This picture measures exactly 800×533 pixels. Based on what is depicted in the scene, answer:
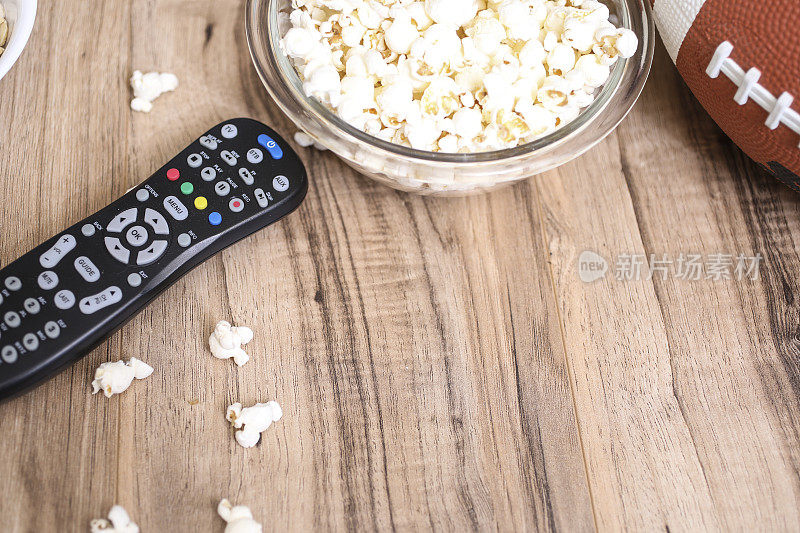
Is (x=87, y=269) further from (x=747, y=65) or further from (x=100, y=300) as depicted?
(x=747, y=65)

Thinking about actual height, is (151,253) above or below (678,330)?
above

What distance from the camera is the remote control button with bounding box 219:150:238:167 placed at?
0.64 m

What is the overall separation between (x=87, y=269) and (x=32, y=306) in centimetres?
5

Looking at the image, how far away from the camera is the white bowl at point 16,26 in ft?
1.97

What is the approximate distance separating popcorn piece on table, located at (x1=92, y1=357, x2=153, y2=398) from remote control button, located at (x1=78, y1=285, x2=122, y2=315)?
5cm

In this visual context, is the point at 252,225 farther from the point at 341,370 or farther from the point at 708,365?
the point at 708,365

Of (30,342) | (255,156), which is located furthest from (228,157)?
(30,342)

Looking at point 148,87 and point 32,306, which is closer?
point 32,306

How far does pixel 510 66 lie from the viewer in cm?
61

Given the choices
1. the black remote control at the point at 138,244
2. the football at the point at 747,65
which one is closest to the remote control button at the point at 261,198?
the black remote control at the point at 138,244

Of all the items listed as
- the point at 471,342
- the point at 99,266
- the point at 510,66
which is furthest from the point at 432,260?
the point at 99,266

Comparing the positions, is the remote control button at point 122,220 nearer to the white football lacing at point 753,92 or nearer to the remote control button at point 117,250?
the remote control button at point 117,250

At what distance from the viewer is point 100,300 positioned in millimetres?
571

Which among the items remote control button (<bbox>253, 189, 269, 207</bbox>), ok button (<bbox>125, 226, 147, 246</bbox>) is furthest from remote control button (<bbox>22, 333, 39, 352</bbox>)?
remote control button (<bbox>253, 189, 269, 207</bbox>)
